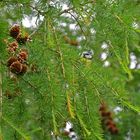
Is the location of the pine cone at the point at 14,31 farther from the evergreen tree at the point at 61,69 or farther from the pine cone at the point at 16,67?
the pine cone at the point at 16,67

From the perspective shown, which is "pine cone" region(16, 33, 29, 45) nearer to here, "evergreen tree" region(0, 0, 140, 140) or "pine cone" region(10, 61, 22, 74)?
"evergreen tree" region(0, 0, 140, 140)

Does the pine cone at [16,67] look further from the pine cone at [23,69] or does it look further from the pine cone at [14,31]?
the pine cone at [14,31]

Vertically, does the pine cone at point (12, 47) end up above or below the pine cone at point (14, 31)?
below

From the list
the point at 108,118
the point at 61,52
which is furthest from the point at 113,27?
the point at 108,118

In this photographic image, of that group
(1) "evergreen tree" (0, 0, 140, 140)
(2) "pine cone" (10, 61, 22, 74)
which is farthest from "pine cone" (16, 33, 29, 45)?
(2) "pine cone" (10, 61, 22, 74)

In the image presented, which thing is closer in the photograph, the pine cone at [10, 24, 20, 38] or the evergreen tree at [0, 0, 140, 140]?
the evergreen tree at [0, 0, 140, 140]

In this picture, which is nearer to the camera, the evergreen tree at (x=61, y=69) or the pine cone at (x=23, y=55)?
the evergreen tree at (x=61, y=69)

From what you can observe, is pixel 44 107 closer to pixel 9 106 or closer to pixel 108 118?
pixel 9 106

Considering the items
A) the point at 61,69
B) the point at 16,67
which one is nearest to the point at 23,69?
the point at 16,67

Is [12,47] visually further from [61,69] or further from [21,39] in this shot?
[61,69]

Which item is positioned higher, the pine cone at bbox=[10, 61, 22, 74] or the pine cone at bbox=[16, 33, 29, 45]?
the pine cone at bbox=[16, 33, 29, 45]

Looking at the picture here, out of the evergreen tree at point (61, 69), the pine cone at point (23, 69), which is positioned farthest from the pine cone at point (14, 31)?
the pine cone at point (23, 69)
